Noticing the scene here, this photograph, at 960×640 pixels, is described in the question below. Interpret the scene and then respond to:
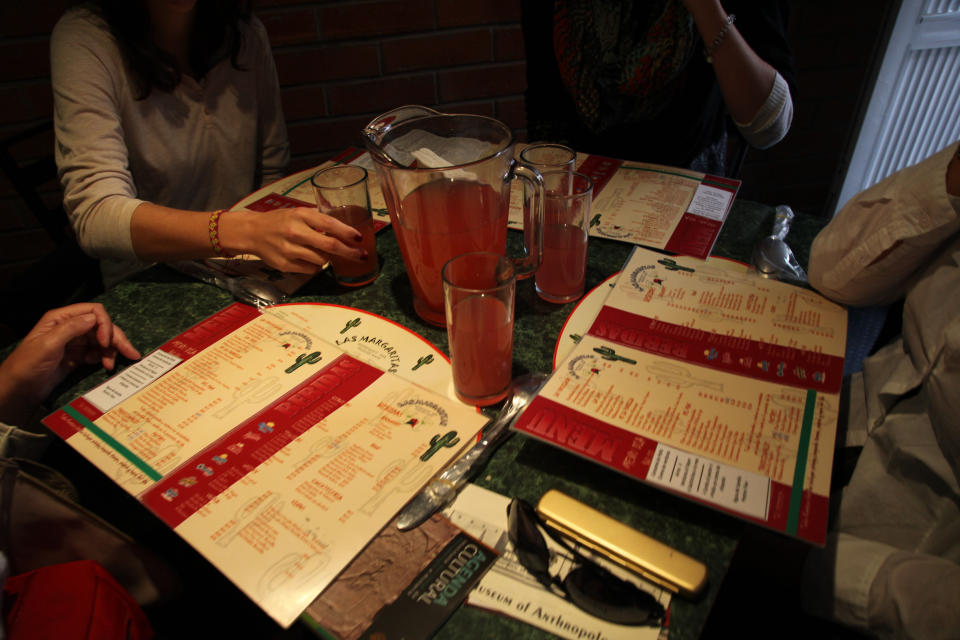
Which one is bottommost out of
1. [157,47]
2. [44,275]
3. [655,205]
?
[44,275]

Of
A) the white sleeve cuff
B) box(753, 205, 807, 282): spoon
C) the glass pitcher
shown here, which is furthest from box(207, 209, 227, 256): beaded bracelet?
the white sleeve cuff

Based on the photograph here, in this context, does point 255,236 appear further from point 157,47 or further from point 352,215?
point 157,47

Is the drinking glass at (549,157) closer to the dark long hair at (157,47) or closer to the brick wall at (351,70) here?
the dark long hair at (157,47)

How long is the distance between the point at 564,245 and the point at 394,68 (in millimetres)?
1597

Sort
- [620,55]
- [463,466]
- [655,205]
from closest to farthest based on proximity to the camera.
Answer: [463,466] < [655,205] < [620,55]

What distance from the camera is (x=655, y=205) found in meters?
1.02

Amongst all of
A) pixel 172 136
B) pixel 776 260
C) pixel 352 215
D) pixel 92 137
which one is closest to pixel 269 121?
pixel 172 136

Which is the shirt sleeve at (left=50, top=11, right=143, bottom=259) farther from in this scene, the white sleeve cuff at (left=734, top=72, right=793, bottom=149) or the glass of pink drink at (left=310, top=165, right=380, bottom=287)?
the white sleeve cuff at (left=734, top=72, right=793, bottom=149)

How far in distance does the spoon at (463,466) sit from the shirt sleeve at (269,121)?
3.64 feet

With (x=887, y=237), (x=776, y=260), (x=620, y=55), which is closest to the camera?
(x=887, y=237)

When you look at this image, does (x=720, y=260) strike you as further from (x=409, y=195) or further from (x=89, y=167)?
(x=89, y=167)

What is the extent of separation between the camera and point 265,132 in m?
1.47

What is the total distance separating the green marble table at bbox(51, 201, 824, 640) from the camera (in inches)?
18.8

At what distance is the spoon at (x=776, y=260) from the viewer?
83cm
